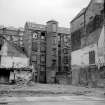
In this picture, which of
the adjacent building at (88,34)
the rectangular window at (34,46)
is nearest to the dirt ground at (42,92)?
the adjacent building at (88,34)

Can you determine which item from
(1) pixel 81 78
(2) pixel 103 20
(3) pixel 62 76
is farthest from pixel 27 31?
(2) pixel 103 20

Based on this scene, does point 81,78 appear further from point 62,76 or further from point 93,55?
point 62,76

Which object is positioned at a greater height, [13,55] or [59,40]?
[59,40]

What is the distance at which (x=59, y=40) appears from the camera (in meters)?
49.6

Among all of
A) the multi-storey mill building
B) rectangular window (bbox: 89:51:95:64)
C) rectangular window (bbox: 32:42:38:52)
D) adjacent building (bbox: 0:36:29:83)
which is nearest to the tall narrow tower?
the multi-storey mill building

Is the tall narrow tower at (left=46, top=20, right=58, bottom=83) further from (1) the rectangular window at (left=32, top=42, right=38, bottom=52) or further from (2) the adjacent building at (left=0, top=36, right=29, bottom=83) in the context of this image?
(2) the adjacent building at (left=0, top=36, right=29, bottom=83)

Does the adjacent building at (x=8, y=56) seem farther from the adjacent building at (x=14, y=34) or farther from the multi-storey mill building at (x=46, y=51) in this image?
the adjacent building at (x=14, y=34)

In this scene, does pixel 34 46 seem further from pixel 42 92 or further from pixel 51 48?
pixel 42 92

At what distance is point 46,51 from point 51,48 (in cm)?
150

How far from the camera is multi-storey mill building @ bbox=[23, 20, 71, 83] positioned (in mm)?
45362

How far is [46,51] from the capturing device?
4722 cm

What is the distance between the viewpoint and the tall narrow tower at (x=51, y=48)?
45719 mm

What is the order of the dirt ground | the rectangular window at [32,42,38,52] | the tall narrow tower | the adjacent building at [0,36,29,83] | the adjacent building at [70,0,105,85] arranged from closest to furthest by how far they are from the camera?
the dirt ground, the adjacent building at [70,0,105,85], the adjacent building at [0,36,29,83], the tall narrow tower, the rectangular window at [32,42,38,52]

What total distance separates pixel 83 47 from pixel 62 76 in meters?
11.1
